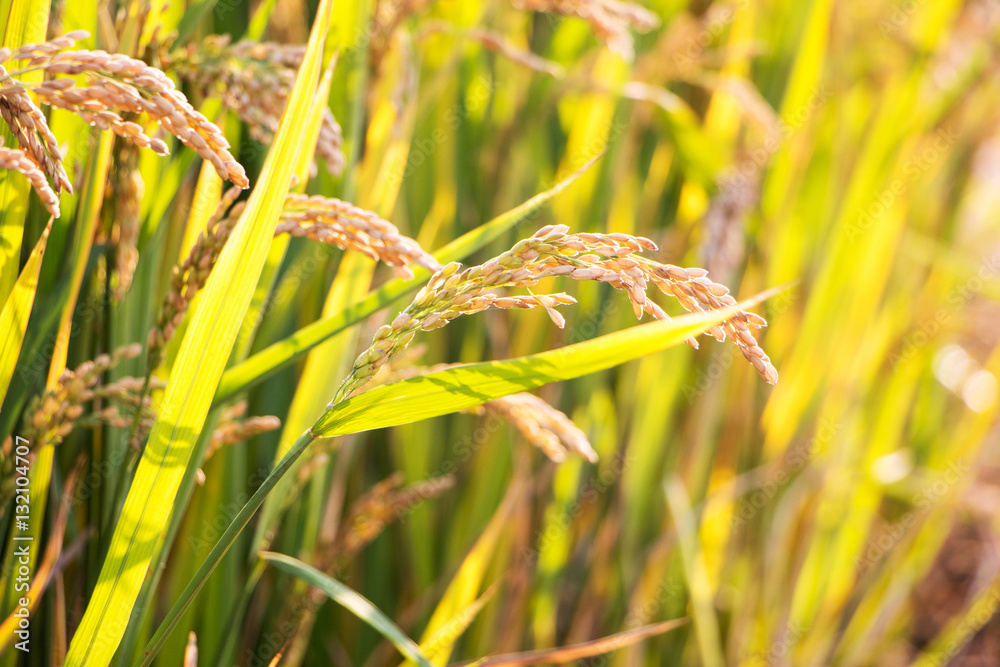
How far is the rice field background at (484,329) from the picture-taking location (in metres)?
0.50

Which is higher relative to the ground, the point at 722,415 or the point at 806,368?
the point at 806,368

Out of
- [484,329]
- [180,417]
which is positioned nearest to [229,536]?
[180,417]

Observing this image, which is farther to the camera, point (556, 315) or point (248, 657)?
point (248, 657)

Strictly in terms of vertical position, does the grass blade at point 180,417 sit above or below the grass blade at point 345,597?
above

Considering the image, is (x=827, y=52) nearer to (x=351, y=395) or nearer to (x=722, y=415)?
(x=722, y=415)

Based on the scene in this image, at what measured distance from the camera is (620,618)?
127 centimetres

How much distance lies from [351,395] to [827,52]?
151 cm

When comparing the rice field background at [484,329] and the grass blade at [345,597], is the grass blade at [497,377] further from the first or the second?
the grass blade at [345,597]

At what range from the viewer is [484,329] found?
1.19m

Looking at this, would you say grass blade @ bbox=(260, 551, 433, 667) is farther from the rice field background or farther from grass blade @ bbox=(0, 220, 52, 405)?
grass blade @ bbox=(0, 220, 52, 405)

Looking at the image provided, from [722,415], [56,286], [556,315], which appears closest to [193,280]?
[56,286]

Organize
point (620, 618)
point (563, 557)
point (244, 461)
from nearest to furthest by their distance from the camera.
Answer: point (244, 461) → point (563, 557) → point (620, 618)

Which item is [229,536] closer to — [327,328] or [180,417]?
[180,417]

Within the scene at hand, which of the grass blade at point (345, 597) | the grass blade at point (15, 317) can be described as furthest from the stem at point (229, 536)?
the grass blade at point (15, 317)
